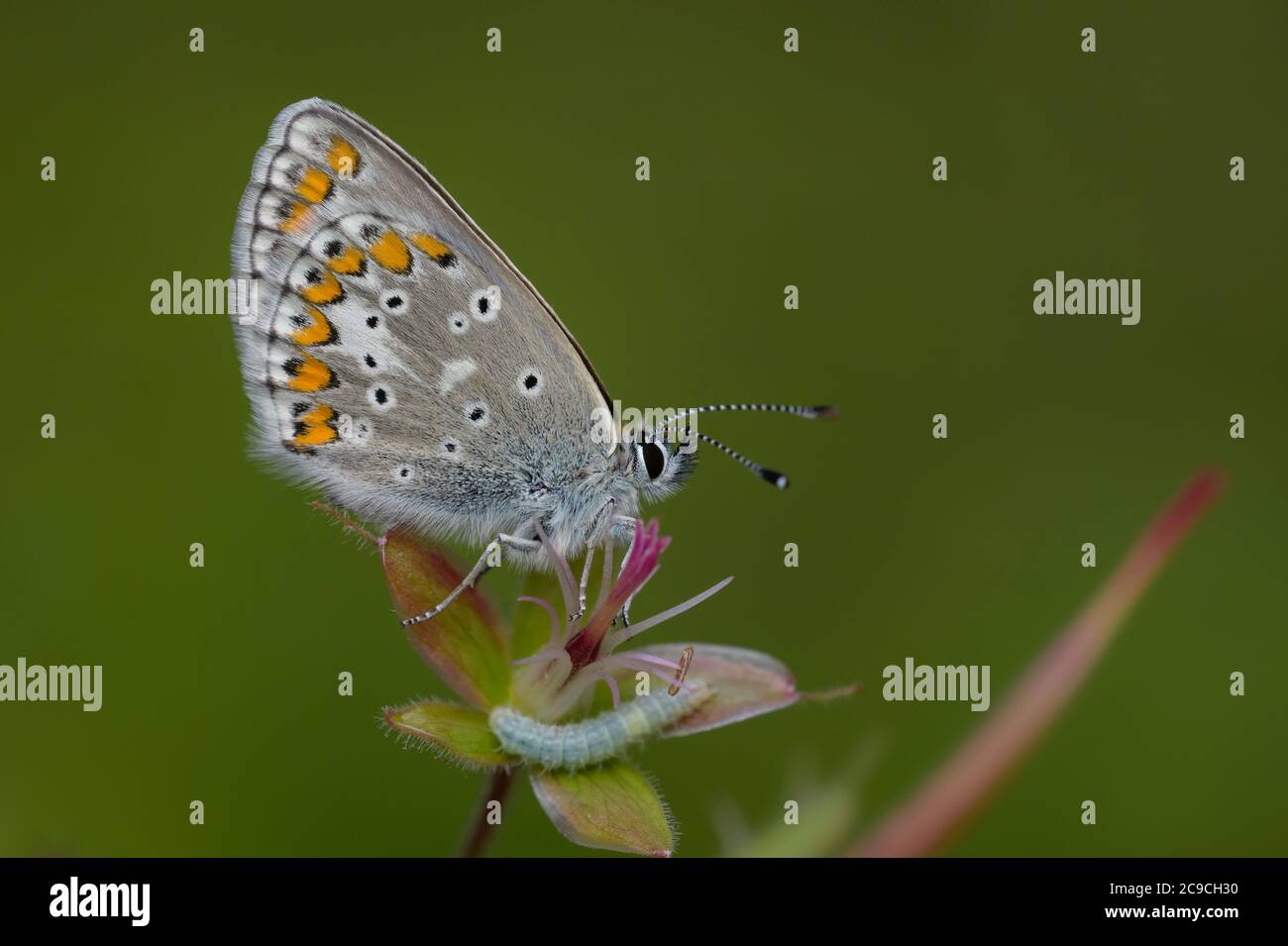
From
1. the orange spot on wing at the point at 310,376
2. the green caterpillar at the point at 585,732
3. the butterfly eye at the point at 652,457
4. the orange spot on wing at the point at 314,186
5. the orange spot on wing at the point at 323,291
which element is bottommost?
the green caterpillar at the point at 585,732

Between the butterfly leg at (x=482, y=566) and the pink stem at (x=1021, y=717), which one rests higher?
the butterfly leg at (x=482, y=566)

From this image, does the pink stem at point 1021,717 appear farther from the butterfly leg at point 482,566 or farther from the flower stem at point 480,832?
the butterfly leg at point 482,566

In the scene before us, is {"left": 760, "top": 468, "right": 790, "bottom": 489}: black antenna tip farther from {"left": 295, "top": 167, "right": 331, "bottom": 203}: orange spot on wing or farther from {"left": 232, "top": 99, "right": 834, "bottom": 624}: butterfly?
{"left": 295, "top": 167, "right": 331, "bottom": 203}: orange spot on wing
